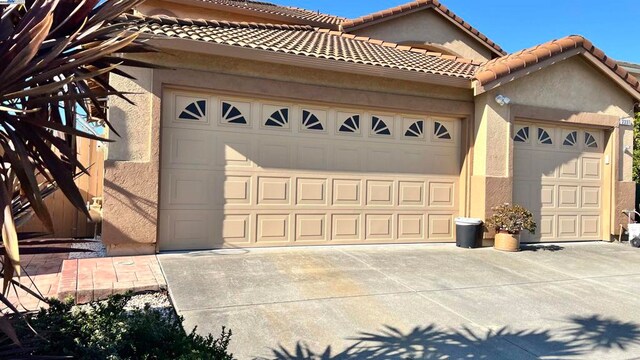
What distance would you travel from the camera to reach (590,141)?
34.0 feet

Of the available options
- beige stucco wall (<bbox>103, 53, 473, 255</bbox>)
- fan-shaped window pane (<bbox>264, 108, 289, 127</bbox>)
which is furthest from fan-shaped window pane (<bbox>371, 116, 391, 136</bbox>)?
fan-shaped window pane (<bbox>264, 108, 289, 127</bbox>)

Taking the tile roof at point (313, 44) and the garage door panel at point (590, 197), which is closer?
the tile roof at point (313, 44)

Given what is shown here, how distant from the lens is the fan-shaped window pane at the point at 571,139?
33.2 feet

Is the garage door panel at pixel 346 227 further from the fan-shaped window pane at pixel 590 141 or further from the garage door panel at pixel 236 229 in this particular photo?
the fan-shaped window pane at pixel 590 141

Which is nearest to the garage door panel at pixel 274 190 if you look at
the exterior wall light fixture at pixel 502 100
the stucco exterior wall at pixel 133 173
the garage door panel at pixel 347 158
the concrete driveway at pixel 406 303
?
the concrete driveway at pixel 406 303

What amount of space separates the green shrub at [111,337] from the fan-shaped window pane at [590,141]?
33.4 feet

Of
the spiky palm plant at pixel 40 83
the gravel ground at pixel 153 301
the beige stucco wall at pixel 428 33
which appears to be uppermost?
the beige stucco wall at pixel 428 33

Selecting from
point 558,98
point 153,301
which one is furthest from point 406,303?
point 558,98

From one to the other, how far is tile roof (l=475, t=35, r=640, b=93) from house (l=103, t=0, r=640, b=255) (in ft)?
0.12

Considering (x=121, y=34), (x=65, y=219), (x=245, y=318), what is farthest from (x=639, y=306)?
(x=65, y=219)

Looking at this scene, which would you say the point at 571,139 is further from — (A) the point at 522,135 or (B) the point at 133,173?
(B) the point at 133,173

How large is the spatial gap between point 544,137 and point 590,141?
1374 mm

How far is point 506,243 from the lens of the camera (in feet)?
28.4

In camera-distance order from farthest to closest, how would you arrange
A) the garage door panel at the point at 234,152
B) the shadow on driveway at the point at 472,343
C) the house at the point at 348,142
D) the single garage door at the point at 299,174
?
the garage door panel at the point at 234,152
the single garage door at the point at 299,174
the house at the point at 348,142
the shadow on driveway at the point at 472,343
